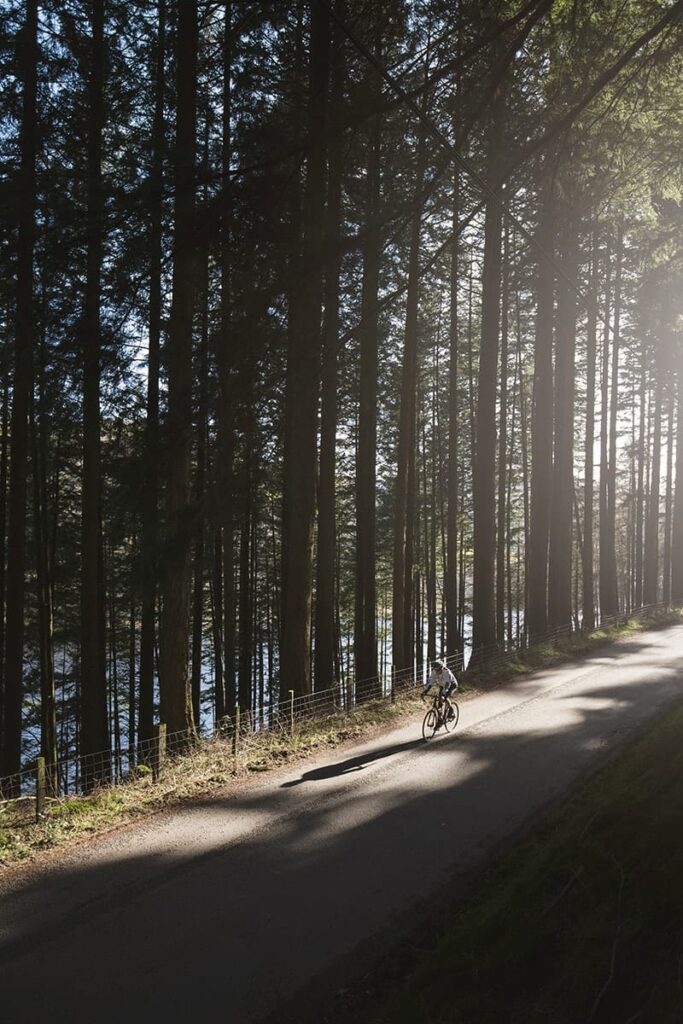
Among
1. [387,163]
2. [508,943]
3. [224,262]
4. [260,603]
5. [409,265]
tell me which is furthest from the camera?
[260,603]

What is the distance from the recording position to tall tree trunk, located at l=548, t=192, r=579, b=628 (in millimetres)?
24531

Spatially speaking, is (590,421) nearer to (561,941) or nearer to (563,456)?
(563,456)

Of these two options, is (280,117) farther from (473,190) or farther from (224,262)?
(473,190)

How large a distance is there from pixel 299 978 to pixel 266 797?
413 centimetres

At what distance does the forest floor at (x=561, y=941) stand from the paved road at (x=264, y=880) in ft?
1.46

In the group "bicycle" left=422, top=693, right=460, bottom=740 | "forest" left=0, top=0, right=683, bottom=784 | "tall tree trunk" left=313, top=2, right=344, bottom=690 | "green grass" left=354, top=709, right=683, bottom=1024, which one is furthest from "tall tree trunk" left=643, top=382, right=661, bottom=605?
"green grass" left=354, top=709, right=683, bottom=1024

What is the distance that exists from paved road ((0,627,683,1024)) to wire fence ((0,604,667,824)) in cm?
116

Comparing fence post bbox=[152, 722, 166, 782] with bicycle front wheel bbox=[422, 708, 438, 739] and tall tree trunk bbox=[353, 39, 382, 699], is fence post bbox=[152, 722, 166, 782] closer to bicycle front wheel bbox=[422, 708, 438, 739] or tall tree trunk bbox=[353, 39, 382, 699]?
bicycle front wheel bbox=[422, 708, 438, 739]

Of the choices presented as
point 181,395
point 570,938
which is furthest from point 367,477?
point 570,938

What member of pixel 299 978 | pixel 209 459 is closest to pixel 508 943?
pixel 299 978

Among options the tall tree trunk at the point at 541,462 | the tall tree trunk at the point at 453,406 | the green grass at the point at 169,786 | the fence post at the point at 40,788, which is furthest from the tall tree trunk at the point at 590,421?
the fence post at the point at 40,788

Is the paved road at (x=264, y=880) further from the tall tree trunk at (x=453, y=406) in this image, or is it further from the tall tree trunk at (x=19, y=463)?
the tall tree trunk at (x=453, y=406)

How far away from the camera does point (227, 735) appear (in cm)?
1224

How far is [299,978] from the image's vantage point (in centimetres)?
534
